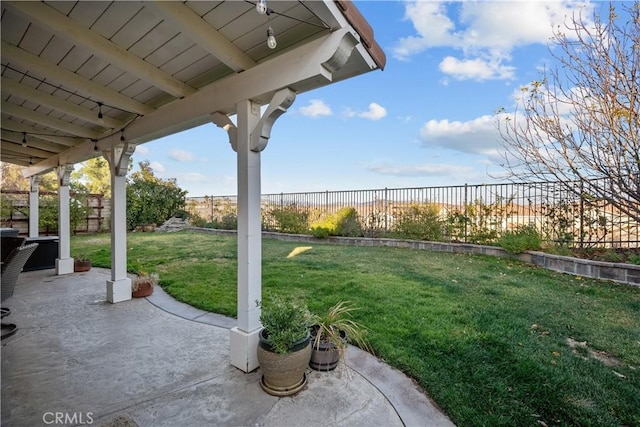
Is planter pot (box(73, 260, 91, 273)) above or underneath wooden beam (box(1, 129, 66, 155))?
underneath

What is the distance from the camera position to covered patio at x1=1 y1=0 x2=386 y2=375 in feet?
6.21

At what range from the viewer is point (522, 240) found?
6352mm

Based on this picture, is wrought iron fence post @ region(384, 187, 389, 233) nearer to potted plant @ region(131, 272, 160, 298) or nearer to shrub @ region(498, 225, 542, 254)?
shrub @ region(498, 225, 542, 254)

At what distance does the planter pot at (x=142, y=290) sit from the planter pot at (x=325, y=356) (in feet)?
10.4

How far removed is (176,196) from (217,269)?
33.7ft

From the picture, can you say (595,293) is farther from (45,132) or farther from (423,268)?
(45,132)

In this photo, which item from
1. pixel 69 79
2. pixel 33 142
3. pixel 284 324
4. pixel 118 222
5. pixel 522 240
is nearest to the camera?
pixel 284 324

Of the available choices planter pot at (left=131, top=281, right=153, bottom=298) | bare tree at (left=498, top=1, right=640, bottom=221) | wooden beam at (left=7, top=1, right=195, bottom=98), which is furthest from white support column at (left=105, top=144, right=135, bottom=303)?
bare tree at (left=498, top=1, right=640, bottom=221)

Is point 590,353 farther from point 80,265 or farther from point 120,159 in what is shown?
point 80,265

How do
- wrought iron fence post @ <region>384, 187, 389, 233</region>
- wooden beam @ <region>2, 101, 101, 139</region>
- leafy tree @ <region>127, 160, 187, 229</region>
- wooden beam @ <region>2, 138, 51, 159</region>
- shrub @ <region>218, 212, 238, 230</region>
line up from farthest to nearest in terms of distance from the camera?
leafy tree @ <region>127, 160, 187, 229</region> → shrub @ <region>218, 212, 238, 230</region> → wrought iron fence post @ <region>384, 187, 389, 233</region> → wooden beam @ <region>2, 138, 51, 159</region> → wooden beam @ <region>2, 101, 101, 139</region>

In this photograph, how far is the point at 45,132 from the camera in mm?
4516

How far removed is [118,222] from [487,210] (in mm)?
7918

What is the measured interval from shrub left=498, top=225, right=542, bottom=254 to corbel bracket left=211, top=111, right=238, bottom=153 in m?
6.48

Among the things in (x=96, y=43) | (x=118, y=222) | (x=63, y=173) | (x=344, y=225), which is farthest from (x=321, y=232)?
(x=96, y=43)
